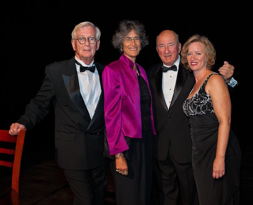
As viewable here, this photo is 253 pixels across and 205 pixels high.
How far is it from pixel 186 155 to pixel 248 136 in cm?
506

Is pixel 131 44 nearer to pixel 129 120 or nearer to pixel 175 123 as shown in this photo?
pixel 129 120

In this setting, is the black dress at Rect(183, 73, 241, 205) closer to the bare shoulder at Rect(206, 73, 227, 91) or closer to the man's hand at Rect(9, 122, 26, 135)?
the bare shoulder at Rect(206, 73, 227, 91)

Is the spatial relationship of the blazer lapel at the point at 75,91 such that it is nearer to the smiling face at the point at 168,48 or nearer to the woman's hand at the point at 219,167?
the smiling face at the point at 168,48

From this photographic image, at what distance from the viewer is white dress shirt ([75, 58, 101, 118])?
2357 millimetres

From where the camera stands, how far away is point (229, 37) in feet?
31.2

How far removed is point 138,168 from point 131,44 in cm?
92

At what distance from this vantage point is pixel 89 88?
2.38 m

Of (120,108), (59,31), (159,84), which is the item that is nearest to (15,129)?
(120,108)

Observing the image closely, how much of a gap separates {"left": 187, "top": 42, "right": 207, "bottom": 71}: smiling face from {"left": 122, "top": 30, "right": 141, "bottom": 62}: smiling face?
16.1 inches

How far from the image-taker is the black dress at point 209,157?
222 centimetres

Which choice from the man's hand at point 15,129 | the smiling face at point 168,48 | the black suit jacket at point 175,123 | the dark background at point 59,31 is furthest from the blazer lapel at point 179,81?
the dark background at point 59,31

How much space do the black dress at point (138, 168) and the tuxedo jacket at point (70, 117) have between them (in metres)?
0.23

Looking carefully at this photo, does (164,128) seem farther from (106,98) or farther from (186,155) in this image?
(106,98)

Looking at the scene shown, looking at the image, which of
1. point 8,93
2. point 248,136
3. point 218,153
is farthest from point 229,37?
point 218,153
